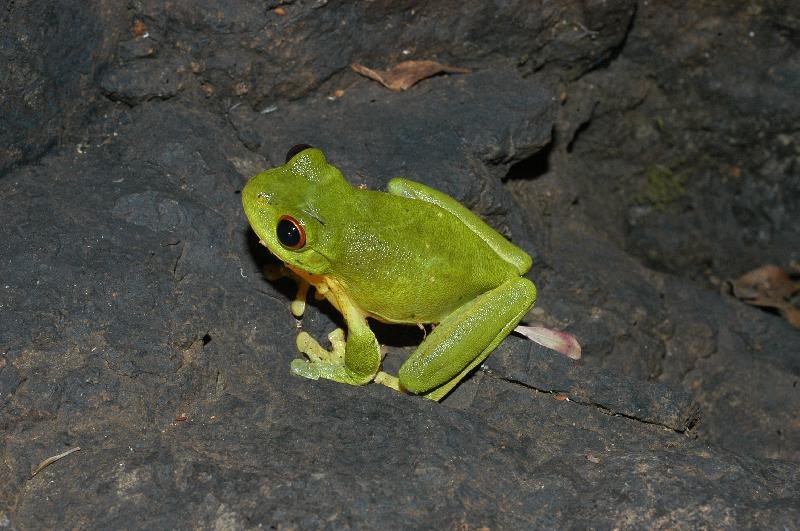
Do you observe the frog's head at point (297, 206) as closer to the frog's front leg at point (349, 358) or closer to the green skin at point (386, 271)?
the green skin at point (386, 271)

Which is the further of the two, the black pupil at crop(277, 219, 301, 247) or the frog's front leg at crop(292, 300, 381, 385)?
the frog's front leg at crop(292, 300, 381, 385)

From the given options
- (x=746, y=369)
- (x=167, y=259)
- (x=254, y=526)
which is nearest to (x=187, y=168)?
(x=167, y=259)

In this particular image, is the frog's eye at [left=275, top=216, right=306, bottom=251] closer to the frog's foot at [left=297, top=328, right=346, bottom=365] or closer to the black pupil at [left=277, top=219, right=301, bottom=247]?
the black pupil at [left=277, top=219, right=301, bottom=247]

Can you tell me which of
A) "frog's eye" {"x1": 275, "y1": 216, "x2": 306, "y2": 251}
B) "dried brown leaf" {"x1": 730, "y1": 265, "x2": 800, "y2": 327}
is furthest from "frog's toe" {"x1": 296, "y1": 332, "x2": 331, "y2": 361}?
"dried brown leaf" {"x1": 730, "y1": 265, "x2": 800, "y2": 327}

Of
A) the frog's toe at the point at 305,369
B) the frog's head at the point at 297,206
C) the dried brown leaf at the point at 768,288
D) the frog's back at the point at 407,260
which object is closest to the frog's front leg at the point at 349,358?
the frog's toe at the point at 305,369

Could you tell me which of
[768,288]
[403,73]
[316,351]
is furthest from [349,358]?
[768,288]

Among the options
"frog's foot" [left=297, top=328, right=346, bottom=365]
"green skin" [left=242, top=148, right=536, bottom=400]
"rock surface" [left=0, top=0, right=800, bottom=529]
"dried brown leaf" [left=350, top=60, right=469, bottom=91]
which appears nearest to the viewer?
→ "rock surface" [left=0, top=0, right=800, bottom=529]
